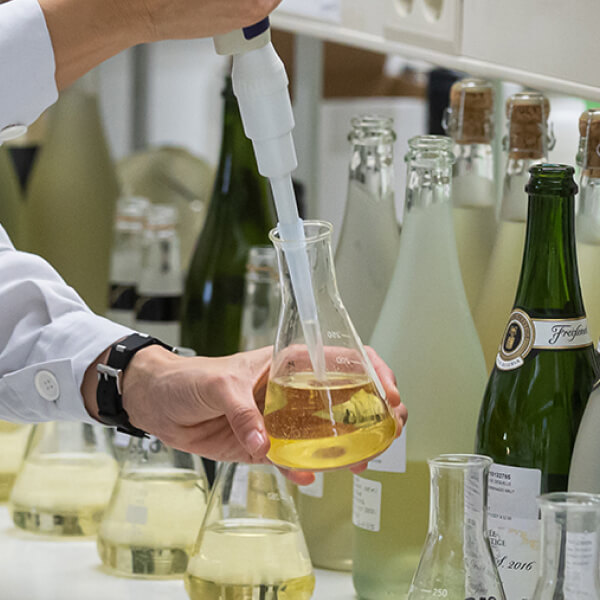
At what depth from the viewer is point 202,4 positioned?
2.34 feet

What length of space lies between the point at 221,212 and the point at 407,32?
0.36 m

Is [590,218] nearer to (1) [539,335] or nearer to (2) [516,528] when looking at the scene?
(1) [539,335]

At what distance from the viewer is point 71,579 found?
946 millimetres

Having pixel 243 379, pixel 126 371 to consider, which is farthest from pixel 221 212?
pixel 243 379

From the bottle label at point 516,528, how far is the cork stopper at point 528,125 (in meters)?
0.26

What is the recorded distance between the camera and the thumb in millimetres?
692

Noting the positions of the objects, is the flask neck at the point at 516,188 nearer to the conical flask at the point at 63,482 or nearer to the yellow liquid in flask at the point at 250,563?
the yellow liquid in flask at the point at 250,563

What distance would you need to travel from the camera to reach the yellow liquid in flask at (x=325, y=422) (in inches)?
26.3

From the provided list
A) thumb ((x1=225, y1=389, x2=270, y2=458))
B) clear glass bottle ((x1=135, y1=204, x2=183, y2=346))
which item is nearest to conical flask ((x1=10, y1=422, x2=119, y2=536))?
clear glass bottle ((x1=135, y1=204, x2=183, y2=346))

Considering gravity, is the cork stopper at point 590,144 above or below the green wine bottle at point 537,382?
above

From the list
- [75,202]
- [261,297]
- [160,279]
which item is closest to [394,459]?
[261,297]

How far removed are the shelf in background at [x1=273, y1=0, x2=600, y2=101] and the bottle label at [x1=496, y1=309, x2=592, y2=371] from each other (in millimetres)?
160

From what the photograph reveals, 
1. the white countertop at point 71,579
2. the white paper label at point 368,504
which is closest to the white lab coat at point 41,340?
the white countertop at point 71,579

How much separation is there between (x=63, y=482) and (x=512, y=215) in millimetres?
480
